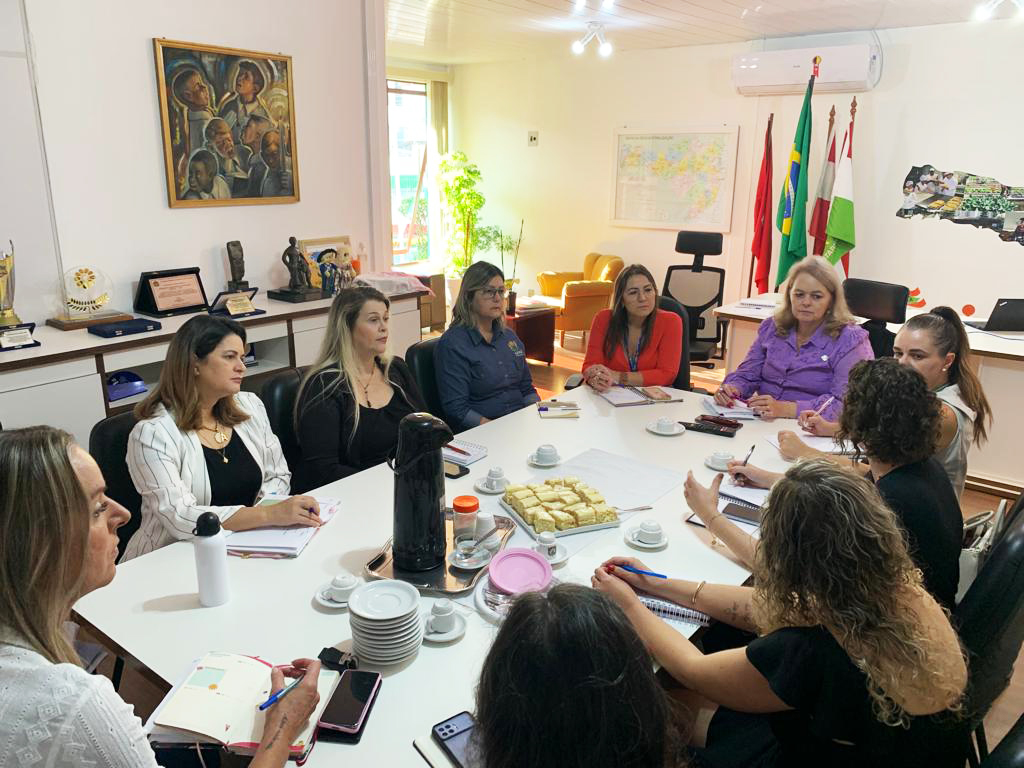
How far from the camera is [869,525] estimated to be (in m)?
1.22

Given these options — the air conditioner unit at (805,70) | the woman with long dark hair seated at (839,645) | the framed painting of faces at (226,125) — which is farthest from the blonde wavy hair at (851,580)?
the air conditioner unit at (805,70)

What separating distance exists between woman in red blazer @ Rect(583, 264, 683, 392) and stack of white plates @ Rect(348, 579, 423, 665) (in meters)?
2.00

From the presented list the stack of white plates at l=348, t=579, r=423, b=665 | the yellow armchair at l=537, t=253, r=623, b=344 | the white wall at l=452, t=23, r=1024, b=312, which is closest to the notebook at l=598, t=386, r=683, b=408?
the stack of white plates at l=348, t=579, r=423, b=665

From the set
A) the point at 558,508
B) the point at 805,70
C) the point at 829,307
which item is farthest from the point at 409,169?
the point at 558,508

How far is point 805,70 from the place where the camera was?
5.59 metres

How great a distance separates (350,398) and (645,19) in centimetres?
403

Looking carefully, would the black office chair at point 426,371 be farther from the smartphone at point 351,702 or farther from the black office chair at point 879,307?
the black office chair at point 879,307

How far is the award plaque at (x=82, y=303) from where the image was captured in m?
3.27

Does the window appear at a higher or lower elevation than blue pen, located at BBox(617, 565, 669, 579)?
higher

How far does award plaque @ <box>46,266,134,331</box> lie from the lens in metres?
3.27

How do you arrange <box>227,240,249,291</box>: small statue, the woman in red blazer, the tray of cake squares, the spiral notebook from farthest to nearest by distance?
<box>227,240,249,291</box>: small statue → the woman in red blazer → the tray of cake squares → the spiral notebook

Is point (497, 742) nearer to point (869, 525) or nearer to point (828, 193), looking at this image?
point (869, 525)

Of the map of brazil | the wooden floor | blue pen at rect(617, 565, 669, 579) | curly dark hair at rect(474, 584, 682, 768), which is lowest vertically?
the wooden floor

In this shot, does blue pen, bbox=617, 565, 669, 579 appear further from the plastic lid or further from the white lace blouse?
the white lace blouse
